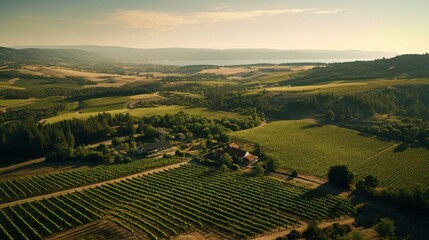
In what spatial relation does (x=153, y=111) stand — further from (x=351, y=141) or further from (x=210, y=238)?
(x=210, y=238)

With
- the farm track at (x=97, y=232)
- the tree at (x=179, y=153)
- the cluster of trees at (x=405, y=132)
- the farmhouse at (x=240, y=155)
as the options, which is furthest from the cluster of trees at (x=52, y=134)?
the cluster of trees at (x=405, y=132)

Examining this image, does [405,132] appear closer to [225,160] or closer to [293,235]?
[225,160]

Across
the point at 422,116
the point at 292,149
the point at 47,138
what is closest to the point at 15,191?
the point at 47,138

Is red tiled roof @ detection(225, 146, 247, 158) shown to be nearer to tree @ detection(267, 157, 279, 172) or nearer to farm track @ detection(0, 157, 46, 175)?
tree @ detection(267, 157, 279, 172)

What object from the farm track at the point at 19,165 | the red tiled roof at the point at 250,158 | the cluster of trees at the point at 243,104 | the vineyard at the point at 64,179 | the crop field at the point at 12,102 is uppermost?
the cluster of trees at the point at 243,104

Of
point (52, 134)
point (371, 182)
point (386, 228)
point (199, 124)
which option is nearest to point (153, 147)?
point (199, 124)

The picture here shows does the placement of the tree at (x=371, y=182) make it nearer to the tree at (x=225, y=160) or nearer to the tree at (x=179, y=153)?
the tree at (x=225, y=160)

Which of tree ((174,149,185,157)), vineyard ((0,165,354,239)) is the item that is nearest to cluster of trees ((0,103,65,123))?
tree ((174,149,185,157))
